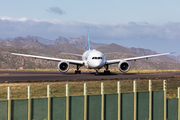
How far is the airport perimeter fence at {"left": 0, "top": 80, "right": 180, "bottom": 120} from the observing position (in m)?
9.12

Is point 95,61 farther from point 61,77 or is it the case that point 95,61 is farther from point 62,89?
point 62,89

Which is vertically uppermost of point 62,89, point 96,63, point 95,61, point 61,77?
point 95,61

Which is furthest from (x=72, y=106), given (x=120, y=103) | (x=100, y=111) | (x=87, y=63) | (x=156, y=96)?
(x=87, y=63)

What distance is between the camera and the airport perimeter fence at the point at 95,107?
9.12 metres

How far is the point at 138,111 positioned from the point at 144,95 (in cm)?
74

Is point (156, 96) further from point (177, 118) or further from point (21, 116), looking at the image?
point (21, 116)

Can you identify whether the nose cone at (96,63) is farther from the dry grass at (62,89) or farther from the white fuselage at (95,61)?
the dry grass at (62,89)

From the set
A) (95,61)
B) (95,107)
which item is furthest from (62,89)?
(95,61)

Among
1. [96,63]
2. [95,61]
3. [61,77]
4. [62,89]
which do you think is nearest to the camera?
[62,89]

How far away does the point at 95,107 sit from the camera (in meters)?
10.6

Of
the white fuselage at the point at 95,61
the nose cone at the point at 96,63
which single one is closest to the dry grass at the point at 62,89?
the nose cone at the point at 96,63

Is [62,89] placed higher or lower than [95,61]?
lower

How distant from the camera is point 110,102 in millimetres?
10961

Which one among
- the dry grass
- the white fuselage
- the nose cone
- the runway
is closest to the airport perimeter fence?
the dry grass
